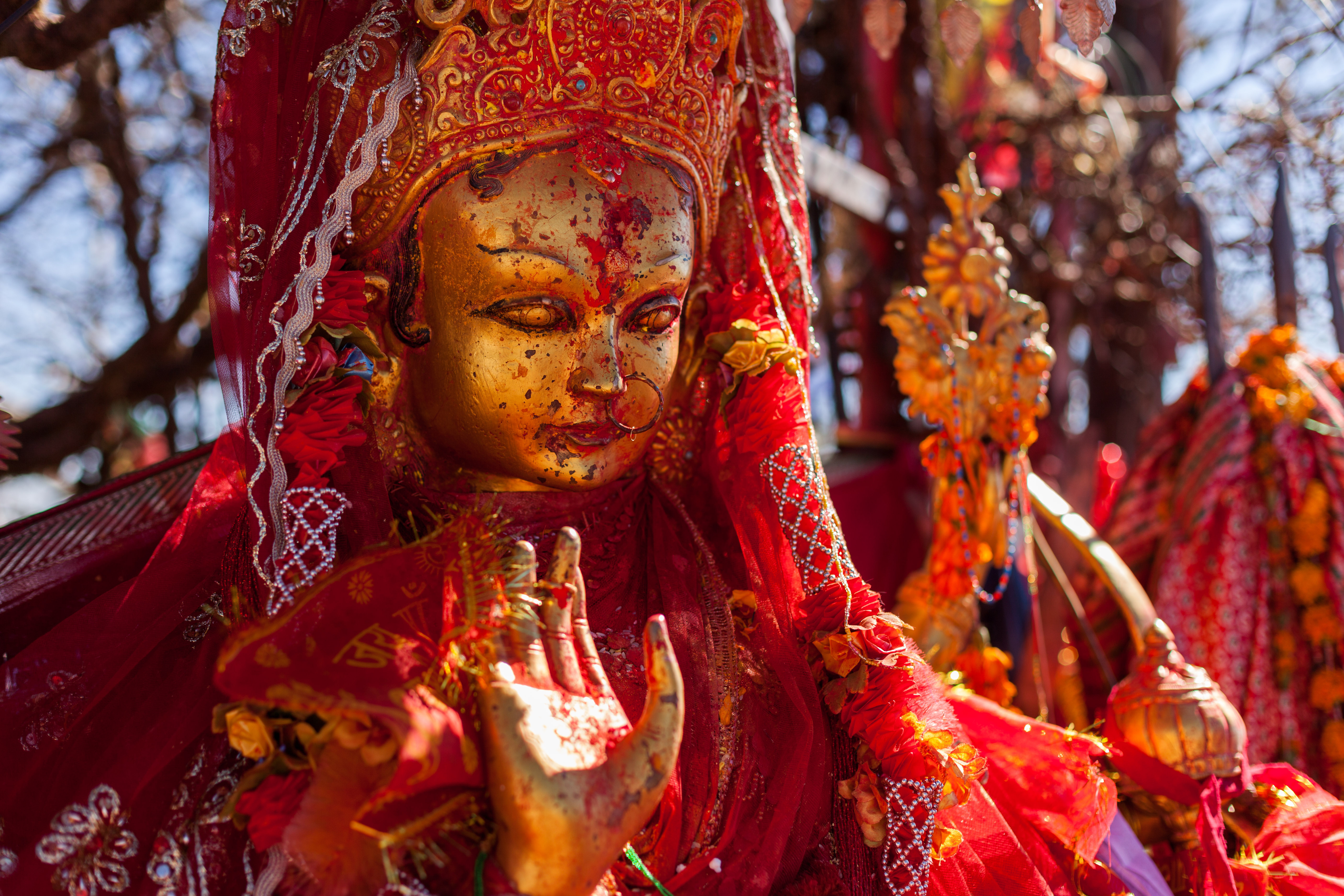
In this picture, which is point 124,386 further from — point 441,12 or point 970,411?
point 970,411

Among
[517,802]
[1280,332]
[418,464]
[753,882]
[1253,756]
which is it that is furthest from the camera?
[1280,332]

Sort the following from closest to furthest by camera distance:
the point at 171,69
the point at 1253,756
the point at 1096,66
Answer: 1. the point at 1253,756
2. the point at 171,69
3. the point at 1096,66

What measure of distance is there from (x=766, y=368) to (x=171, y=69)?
292 cm

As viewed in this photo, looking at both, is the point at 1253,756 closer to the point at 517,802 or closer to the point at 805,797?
the point at 805,797

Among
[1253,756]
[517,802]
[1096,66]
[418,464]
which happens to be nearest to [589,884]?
[517,802]

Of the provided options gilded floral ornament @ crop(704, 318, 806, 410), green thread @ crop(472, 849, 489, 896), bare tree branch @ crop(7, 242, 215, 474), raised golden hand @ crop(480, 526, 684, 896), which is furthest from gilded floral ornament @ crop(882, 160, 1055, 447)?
bare tree branch @ crop(7, 242, 215, 474)

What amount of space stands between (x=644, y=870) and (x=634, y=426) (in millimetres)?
673

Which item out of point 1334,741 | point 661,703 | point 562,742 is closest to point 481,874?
point 562,742

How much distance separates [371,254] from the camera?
182cm

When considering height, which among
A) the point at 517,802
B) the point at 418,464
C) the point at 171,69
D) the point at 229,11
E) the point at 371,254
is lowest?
the point at 517,802

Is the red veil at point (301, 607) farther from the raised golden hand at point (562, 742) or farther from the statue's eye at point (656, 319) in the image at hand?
the raised golden hand at point (562, 742)

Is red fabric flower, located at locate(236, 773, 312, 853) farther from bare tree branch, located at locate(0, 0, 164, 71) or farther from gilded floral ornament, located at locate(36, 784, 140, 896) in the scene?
bare tree branch, located at locate(0, 0, 164, 71)

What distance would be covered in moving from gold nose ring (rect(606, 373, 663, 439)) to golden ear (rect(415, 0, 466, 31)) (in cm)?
60

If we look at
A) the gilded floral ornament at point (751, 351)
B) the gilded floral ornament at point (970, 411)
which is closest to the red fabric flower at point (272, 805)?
the gilded floral ornament at point (751, 351)
